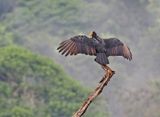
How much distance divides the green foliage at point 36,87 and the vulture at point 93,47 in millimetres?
21139

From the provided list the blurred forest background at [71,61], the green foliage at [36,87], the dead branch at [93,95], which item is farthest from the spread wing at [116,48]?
the green foliage at [36,87]

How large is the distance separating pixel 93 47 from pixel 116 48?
1.37 ft

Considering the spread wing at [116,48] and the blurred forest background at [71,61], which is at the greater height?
the blurred forest background at [71,61]

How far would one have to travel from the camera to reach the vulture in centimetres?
885

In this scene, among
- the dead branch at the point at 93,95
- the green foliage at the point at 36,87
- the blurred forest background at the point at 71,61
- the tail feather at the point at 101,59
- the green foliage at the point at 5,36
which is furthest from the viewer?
the green foliage at the point at 5,36

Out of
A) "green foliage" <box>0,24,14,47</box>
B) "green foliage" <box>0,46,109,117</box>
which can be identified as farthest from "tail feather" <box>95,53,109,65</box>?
"green foliage" <box>0,24,14,47</box>

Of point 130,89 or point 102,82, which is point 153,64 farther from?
point 102,82

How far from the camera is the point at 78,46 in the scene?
9.09 metres

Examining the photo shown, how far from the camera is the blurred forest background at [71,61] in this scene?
32.2 meters

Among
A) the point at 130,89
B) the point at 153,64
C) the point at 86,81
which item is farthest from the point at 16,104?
the point at 153,64

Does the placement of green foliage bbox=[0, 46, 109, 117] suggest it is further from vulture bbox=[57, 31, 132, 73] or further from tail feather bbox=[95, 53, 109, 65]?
tail feather bbox=[95, 53, 109, 65]

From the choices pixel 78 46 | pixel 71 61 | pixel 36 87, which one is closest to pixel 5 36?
pixel 71 61

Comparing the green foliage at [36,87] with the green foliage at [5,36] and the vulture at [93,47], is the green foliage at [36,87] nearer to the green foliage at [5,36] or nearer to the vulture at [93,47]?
the green foliage at [5,36]

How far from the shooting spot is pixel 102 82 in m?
7.58
